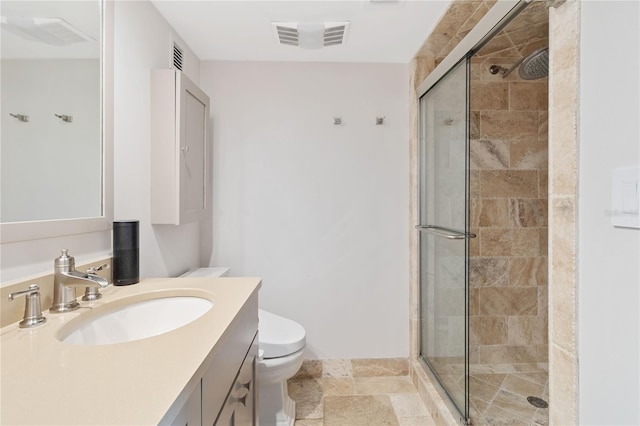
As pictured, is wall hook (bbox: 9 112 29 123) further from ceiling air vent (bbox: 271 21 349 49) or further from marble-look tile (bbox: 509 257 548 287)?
marble-look tile (bbox: 509 257 548 287)

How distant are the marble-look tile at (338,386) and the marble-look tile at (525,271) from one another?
4.14 feet

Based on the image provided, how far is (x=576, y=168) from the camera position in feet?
2.72

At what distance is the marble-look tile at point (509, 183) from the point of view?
216 cm

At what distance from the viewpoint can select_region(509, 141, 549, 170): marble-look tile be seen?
2.14 m

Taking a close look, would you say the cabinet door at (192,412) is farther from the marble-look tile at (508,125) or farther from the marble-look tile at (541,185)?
the marble-look tile at (541,185)

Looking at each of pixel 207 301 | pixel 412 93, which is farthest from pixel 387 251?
pixel 207 301

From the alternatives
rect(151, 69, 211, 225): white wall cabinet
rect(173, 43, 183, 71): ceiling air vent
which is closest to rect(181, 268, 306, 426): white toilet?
rect(151, 69, 211, 225): white wall cabinet

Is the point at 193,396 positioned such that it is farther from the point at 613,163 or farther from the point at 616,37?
the point at 616,37

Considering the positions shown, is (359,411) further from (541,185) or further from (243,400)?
(541,185)

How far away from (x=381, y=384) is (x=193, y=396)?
175cm

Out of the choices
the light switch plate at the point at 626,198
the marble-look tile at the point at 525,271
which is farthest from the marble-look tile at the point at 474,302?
the light switch plate at the point at 626,198

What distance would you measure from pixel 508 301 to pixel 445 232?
860 millimetres

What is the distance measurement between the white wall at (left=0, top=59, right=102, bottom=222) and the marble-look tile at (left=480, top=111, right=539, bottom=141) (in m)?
2.16

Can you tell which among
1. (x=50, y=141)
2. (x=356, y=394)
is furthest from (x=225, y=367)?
(x=356, y=394)
